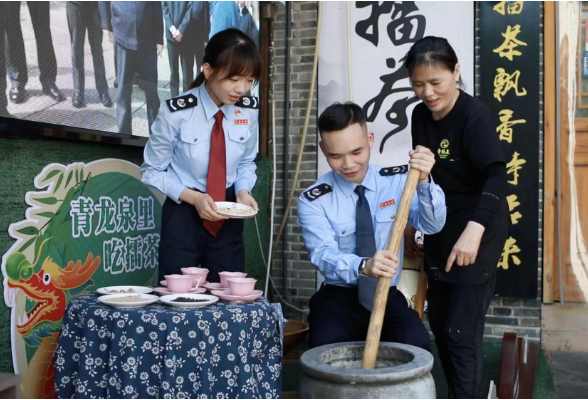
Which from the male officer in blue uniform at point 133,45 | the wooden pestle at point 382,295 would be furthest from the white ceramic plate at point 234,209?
the male officer in blue uniform at point 133,45

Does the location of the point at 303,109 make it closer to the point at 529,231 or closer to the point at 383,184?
the point at 529,231

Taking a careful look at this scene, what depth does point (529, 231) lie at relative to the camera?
15.5 feet

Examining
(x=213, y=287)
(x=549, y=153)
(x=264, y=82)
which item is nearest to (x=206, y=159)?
(x=213, y=287)

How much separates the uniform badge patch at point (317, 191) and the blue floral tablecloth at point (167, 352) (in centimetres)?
64

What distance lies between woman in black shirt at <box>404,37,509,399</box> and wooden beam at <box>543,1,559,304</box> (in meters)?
1.99

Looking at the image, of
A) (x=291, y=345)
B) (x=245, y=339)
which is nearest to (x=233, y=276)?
(x=245, y=339)

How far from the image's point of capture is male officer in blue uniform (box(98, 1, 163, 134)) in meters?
3.68

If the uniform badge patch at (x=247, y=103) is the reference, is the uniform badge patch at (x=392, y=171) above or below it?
below

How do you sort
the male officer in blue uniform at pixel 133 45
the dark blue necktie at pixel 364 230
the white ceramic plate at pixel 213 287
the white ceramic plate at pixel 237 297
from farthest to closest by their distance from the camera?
1. the male officer in blue uniform at pixel 133 45
2. the dark blue necktie at pixel 364 230
3. the white ceramic plate at pixel 213 287
4. the white ceramic plate at pixel 237 297

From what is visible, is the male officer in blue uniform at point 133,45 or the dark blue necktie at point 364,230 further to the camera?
the male officer in blue uniform at point 133,45

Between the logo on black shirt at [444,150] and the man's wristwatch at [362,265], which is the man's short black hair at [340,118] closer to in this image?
the logo on black shirt at [444,150]

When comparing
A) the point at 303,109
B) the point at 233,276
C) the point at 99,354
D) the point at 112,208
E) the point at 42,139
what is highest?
the point at 303,109

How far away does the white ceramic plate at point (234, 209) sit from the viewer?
282 centimetres

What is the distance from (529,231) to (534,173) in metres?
0.40
